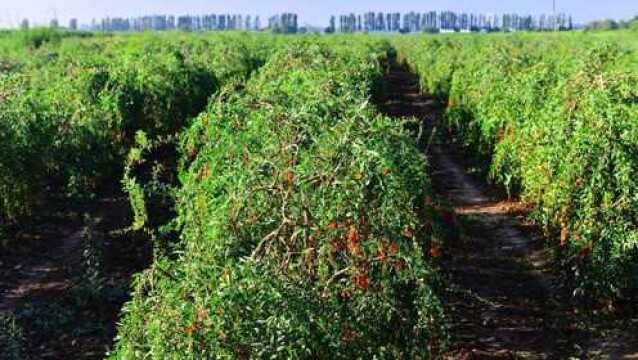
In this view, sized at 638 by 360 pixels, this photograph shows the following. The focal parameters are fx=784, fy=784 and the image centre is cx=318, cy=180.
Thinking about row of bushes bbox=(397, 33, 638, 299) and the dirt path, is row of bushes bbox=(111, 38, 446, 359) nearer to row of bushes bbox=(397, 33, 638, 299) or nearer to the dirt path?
the dirt path

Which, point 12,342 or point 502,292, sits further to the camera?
point 502,292

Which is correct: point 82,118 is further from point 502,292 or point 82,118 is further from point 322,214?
point 322,214

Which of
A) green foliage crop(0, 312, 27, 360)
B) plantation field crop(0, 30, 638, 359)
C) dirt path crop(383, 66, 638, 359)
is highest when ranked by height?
plantation field crop(0, 30, 638, 359)

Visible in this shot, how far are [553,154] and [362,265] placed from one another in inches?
217

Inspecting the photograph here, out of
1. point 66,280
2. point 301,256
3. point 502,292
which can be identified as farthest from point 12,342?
point 502,292

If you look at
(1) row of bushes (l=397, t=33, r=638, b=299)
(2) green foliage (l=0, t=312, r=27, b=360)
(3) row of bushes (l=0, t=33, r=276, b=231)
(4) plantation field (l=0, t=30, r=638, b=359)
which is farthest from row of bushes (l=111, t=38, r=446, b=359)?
(3) row of bushes (l=0, t=33, r=276, b=231)

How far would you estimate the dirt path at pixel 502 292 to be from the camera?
8281mm

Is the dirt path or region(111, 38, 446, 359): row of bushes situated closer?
region(111, 38, 446, 359): row of bushes

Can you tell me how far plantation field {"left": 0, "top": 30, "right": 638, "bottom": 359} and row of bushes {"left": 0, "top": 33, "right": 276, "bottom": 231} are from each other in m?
0.05

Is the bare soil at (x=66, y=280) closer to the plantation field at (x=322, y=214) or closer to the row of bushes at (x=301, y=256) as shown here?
the plantation field at (x=322, y=214)

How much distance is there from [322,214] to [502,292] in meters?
4.87

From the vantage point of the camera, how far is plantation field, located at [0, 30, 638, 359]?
16.4 feet

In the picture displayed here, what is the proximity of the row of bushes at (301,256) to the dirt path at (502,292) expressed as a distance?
634 mm

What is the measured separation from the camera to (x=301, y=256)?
Answer: 5754 mm
